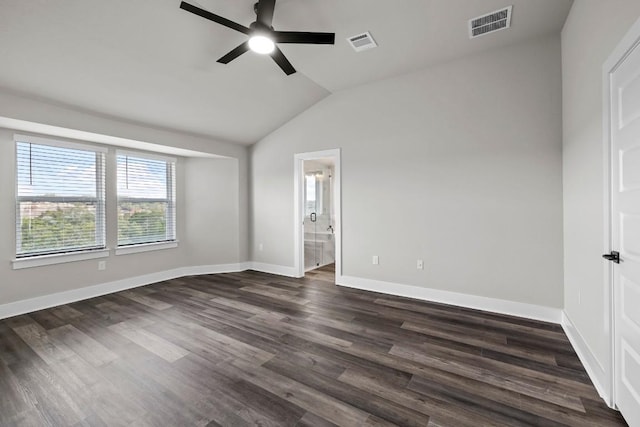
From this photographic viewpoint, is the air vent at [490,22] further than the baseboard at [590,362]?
Yes

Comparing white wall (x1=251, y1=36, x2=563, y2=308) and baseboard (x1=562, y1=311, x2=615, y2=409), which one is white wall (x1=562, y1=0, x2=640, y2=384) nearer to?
baseboard (x1=562, y1=311, x2=615, y2=409)

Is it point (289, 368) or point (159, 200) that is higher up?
point (159, 200)

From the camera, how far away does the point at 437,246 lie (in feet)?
12.1

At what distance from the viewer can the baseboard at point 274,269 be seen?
16.8 ft

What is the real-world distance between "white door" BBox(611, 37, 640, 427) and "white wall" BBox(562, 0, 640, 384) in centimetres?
16

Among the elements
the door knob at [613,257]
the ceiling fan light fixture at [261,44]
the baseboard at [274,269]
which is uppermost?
the ceiling fan light fixture at [261,44]

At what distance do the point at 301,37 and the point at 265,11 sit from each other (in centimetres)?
33

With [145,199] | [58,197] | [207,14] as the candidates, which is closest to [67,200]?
[58,197]

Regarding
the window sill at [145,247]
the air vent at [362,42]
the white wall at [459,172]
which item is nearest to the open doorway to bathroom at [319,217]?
the white wall at [459,172]

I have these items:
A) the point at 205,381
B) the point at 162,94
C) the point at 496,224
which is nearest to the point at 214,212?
the point at 162,94

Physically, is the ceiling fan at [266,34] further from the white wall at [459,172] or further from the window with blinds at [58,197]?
the window with blinds at [58,197]

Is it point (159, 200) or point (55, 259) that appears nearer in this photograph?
point (55, 259)

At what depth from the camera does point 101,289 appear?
4.14 metres

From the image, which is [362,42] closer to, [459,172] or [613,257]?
[459,172]
